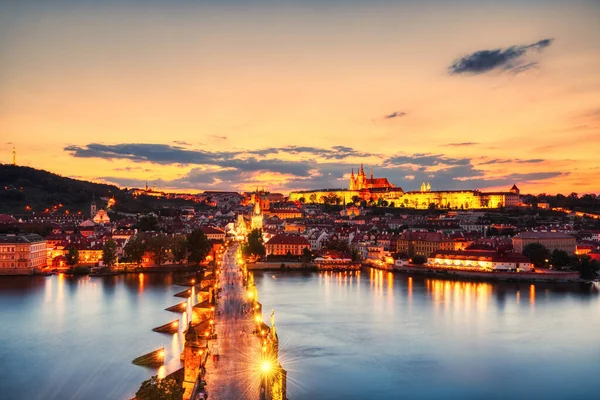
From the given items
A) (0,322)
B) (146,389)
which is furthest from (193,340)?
(0,322)

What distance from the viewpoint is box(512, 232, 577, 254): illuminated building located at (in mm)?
19891

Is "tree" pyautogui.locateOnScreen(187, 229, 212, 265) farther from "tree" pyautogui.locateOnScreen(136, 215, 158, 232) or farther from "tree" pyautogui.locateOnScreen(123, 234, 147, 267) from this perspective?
"tree" pyautogui.locateOnScreen(136, 215, 158, 232)

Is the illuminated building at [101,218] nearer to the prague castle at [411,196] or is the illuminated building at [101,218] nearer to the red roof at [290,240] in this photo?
the red roof at [290,240]

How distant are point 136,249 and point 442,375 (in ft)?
41.8

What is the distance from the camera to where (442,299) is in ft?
44.3

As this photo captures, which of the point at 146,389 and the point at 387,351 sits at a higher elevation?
the point at 146,389

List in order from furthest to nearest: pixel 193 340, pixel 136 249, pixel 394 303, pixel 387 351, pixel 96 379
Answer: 1. pixel 136 249
2. pixel 394 303
3. pixel 387 351
4. pixel 96 379
5. pixel 193 340

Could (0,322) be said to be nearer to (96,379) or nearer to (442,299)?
(96,379)

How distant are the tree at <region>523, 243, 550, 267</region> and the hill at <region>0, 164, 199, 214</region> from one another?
26.2 m

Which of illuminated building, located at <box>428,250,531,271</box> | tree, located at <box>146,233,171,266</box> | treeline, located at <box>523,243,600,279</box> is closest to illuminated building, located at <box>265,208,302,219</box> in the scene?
tree, located at <box>146,233,171,266</box>

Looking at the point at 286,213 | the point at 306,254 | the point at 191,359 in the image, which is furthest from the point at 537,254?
the point at 286,213

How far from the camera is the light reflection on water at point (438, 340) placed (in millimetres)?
7391

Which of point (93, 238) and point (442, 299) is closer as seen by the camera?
point (442, 299)

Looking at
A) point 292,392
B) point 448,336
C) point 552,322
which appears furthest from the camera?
point 552,322
